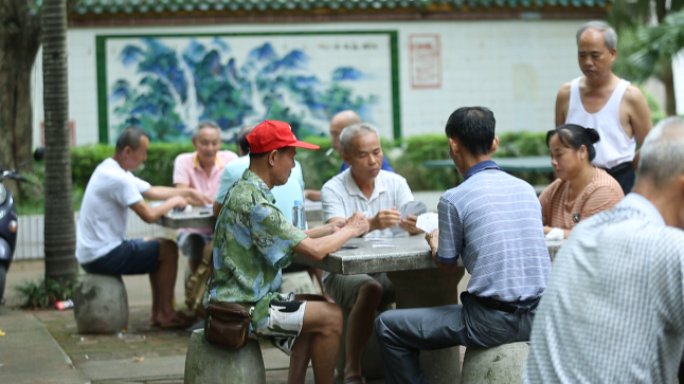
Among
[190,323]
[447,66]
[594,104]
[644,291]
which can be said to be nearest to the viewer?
[644,291]

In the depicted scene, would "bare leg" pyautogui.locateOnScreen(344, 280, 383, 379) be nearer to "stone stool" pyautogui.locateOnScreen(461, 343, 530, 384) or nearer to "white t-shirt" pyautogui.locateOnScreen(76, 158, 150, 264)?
"stone stool" pyautogui.locateOnScreen(461, 343, 530, 384)

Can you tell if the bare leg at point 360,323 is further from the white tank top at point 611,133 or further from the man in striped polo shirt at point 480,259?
the white tank top at point 611,133

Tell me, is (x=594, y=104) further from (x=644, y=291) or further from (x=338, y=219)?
(x=644, y=291)

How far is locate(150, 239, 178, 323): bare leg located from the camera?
6711 mm

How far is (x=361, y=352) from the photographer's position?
4.94 m

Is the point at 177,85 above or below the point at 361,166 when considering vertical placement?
above

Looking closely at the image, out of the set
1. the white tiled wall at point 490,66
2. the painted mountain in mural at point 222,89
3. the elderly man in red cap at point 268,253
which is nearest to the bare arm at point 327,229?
the elderly man in red cap at point 268,253

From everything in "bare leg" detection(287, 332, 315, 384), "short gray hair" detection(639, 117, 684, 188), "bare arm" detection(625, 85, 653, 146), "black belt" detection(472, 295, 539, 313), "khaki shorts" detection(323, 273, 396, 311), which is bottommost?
"bare leg" detection(287, 332, 315, 384)

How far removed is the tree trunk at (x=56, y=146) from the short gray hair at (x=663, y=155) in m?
6.14

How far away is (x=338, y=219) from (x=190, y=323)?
233cm

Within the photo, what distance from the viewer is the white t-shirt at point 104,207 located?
6.28m

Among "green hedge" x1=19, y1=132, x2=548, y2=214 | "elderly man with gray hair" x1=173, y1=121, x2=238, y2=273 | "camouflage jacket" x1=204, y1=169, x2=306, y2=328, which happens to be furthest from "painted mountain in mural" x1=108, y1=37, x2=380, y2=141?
"camouflage jacket" x1=204, y1=169, x2=306, y2=328

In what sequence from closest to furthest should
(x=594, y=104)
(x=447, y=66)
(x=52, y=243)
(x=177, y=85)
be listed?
(x=594, y=104)
(x=52, y=243)
(x=177, y=85)
(x=447, y=66)

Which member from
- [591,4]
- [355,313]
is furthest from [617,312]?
[591,4]
